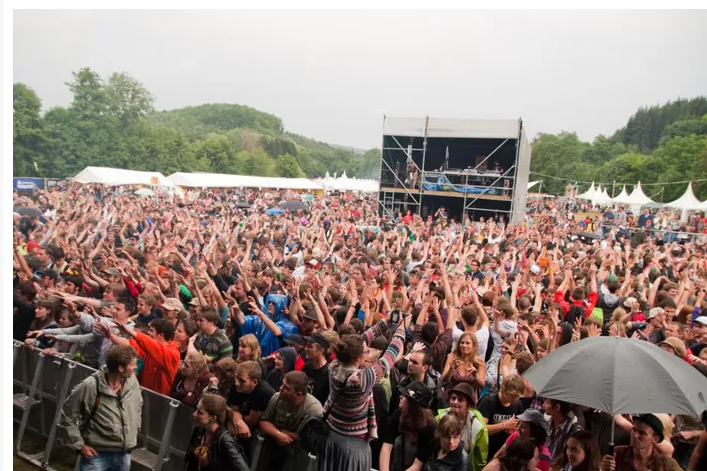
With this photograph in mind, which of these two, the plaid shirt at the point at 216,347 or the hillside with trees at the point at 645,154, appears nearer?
the plaid shirt at the point at 216,347

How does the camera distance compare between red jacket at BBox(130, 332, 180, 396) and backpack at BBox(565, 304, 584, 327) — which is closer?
red jacket at BBox(130, 332, 180, 396)

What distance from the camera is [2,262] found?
4832 mm

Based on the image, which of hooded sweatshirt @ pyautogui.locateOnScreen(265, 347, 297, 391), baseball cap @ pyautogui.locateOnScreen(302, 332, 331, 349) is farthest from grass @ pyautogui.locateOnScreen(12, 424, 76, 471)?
baseball cap @ pyautogui.locateOnScreen(302, 332, 331, 349)

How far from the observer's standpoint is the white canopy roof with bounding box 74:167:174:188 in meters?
22.8

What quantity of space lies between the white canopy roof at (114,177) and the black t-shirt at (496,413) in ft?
72.4

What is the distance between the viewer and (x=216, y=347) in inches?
185

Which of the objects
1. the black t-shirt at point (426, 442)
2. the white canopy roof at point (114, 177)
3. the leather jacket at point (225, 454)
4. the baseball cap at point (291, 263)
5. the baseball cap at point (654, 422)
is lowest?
the leather jacket at point (225, 454)

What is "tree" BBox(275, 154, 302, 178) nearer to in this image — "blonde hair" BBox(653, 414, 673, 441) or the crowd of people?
the crowd of people

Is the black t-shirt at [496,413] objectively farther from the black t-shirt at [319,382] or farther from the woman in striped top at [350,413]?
the black t-shirt at [319,382]

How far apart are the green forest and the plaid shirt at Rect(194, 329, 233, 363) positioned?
24530 millimetres

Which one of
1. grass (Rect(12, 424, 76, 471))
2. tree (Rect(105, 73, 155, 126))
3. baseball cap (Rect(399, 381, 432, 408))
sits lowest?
grass (Rect(12, 424, 76, 471))

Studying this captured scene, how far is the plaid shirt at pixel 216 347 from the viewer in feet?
15.3

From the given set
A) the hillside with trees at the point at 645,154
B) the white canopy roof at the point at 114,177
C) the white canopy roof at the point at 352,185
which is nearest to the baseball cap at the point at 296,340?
the white canopy roof at the point at 114,177

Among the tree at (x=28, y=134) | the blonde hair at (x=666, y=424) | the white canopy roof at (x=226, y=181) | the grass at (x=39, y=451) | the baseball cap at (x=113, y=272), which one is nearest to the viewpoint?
the blonde hair at (x=666, y=424)
